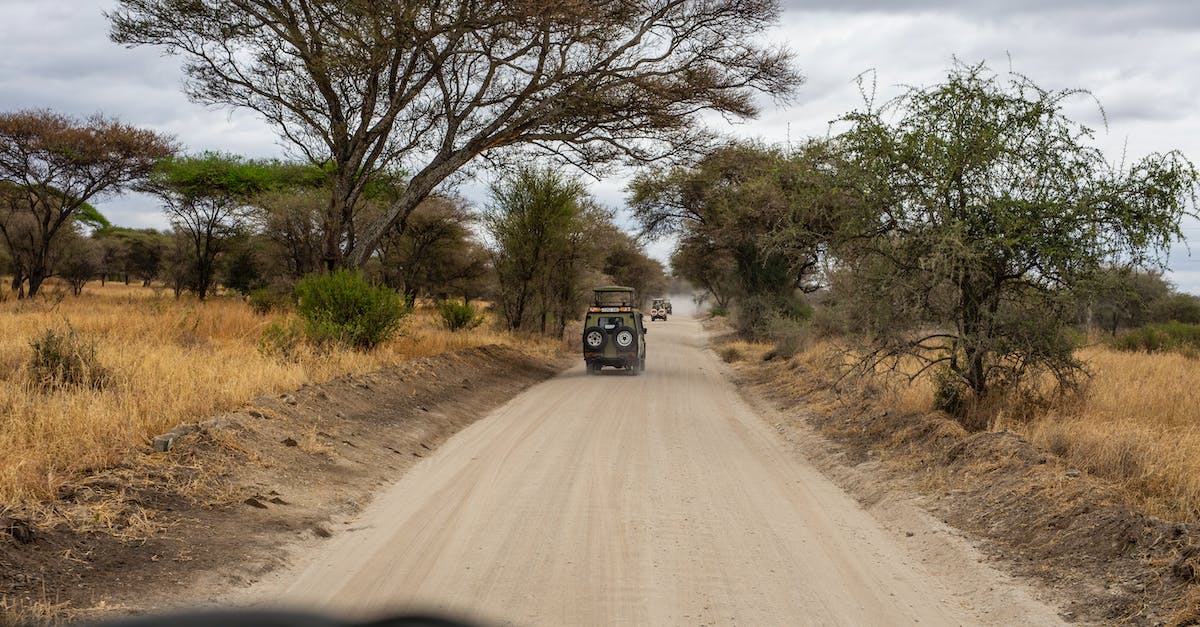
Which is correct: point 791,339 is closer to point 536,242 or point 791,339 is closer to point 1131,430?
point 536,242

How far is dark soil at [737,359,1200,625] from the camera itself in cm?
515

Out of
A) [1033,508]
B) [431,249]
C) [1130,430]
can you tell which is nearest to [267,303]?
[431,249]

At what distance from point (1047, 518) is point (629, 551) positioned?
131 inches

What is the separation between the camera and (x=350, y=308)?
57.3ft

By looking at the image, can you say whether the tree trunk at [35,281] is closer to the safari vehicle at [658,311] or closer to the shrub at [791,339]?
the shrub at [791,339]

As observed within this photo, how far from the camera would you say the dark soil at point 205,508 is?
492cm

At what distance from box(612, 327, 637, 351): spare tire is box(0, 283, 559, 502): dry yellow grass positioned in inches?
179

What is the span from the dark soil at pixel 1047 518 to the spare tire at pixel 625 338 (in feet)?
35.4

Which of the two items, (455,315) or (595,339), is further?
(455,315)

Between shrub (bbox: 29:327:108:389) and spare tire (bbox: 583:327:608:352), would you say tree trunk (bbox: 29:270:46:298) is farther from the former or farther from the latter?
shrub (bbox: 29:327:108:389)

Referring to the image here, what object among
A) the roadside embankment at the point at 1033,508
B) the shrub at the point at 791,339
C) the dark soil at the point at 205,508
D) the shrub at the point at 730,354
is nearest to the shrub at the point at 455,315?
the shrub at the point at 730,354

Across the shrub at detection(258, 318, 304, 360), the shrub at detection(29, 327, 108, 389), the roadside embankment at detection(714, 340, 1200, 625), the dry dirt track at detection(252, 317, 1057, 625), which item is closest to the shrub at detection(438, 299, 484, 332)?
the shrub at detection(258, 318, 304, 360)

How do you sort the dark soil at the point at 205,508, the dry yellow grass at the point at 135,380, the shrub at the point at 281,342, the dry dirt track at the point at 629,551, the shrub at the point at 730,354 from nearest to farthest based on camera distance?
the dark soil at the point at 205,508, the dry dirt track at the point at 629,551, the dry yellow grass at the point at 135,380, the shrub at the point at 281,342, the shrub at the point at 730,354

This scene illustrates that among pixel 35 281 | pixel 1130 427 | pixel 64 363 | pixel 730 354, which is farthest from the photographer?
pixel 730 354
